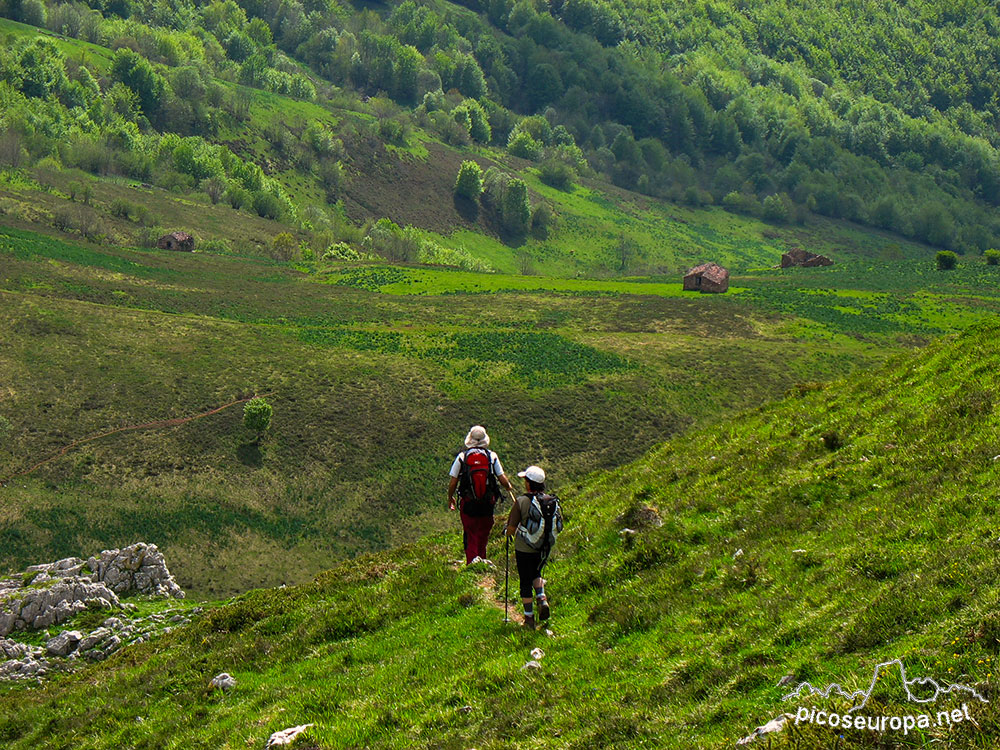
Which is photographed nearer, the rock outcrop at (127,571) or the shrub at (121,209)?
the rock outcrop at (127,571)

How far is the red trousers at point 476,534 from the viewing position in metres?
20.2

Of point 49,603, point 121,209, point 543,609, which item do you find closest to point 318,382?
point 49,603

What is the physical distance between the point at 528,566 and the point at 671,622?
9.37 ft

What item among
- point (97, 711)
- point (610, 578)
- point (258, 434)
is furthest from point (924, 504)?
point (258, 434)

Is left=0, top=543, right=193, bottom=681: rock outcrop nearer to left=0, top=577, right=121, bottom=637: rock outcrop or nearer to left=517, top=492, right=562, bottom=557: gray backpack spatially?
left=0, top=577, right=121, bottom=637: rock outcrop

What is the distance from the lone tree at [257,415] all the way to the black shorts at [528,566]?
5121 cm

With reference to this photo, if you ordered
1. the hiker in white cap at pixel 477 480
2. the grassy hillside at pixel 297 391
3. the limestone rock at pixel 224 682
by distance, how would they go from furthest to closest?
the grassy hillside at pixel 297 391, the hiker in white cap at pixel 477 480, the limestone rock at pixel 224 682

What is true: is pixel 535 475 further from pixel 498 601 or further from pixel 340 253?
pixel 340 253

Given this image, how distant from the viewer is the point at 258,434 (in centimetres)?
6494

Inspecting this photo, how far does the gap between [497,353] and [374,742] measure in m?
77.1

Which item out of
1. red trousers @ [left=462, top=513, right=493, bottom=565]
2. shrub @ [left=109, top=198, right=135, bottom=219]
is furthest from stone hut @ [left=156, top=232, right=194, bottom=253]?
red trousers @ [left=462, top=513, right=493, bottom=565]

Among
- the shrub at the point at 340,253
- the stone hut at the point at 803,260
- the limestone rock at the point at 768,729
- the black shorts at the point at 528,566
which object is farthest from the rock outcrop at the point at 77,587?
the stone hut at the point at 803,260

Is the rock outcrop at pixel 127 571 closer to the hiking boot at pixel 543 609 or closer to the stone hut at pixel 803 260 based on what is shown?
the hiking boot at pixel 543 609

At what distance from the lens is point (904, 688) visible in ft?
30.2
